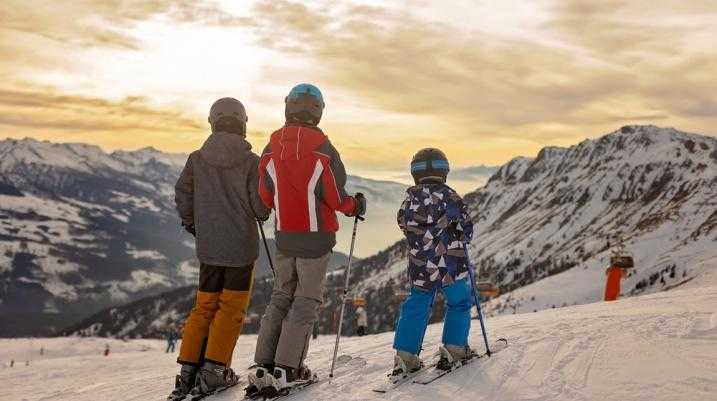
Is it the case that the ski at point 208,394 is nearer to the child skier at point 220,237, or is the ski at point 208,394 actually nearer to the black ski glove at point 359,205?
the child skier at point 220,237

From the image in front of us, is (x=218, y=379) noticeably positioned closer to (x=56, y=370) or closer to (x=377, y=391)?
(x=377, y=391)

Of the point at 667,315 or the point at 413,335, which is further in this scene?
the point at 667,315

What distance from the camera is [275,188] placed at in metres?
6.71

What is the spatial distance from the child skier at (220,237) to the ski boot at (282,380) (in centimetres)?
74

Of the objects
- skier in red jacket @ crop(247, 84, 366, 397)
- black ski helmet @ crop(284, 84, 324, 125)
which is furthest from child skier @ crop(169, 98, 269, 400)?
black ski helmet @ crop(284, 84, 324, 125)

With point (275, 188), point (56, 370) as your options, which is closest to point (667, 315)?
point (275, 188)

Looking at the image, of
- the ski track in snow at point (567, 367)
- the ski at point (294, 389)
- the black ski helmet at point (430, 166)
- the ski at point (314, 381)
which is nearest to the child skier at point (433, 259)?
the black ski helmet at point (430, 166)

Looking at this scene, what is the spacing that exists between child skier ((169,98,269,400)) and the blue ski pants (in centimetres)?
180

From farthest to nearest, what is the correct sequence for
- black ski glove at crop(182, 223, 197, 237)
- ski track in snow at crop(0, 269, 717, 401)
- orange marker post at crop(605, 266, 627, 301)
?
orange marker post at crop(605, 266, 627, 301), black ski glove at crop(182, 223, 197, 237), ski track in snow at crop(0, 269, 717, 401)

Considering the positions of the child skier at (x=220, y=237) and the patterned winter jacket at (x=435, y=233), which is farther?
the patterned winter jacket at (x=435, y=233)

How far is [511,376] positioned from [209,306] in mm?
3306

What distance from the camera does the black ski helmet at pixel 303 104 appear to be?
671 centimetres

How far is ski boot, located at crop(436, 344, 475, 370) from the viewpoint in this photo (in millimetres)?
7102

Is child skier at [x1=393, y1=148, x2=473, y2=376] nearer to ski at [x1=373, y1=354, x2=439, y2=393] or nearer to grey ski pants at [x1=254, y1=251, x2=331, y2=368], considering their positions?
ski at [x1=373, y1=354, x2=439, y2=393]
